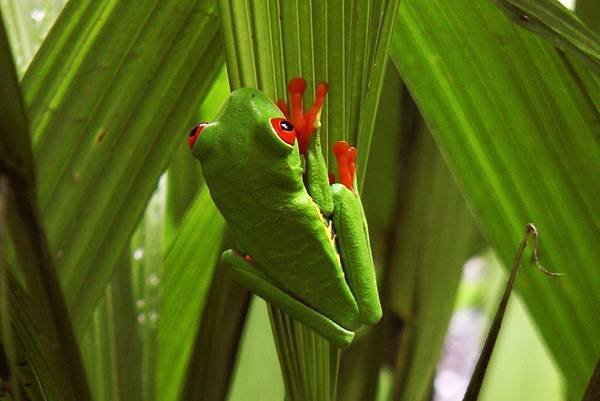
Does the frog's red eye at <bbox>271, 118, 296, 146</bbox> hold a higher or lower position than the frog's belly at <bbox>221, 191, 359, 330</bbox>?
higher

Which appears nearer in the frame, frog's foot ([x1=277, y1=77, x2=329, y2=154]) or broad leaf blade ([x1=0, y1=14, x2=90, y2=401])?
broad leaf blade ([x1=0, y1=14, x2=90, y2=401])

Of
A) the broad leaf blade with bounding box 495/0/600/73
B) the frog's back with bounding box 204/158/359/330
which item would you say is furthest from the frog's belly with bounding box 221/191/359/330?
the broad leaf blade with bounding box 495/0/600/73

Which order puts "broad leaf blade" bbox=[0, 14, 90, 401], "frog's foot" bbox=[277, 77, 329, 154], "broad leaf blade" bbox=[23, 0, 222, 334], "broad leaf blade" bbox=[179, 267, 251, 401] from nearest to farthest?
"broad leaf blade" bbox=[0, 14, 90, 401]
"frog's foot" bbox=[277, 77, 329, 154]
"broad leaf blade" bbox=[23, 0, 222, 334]
"broad leaf blade" bbox=[179, 267, 251, 401]

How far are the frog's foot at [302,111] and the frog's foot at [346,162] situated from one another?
3 centimetres

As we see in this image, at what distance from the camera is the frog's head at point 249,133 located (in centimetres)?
74

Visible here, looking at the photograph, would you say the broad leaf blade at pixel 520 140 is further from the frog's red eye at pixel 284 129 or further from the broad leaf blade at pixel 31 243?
the broad leaf blade at pixel 31 243

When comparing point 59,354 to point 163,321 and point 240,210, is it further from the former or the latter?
point 163,321

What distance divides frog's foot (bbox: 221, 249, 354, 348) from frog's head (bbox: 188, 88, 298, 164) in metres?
0.14

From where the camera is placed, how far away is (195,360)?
1.09 metres

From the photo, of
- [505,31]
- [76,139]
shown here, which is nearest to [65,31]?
[76,139]

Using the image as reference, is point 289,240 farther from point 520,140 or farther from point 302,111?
point 520,140

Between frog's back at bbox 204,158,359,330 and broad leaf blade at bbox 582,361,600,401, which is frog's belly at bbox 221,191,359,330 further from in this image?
broad leaf blade at bbox 582,361,600,401

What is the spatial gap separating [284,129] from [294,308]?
0.58 ft

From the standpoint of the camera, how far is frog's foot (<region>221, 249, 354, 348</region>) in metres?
0.76
